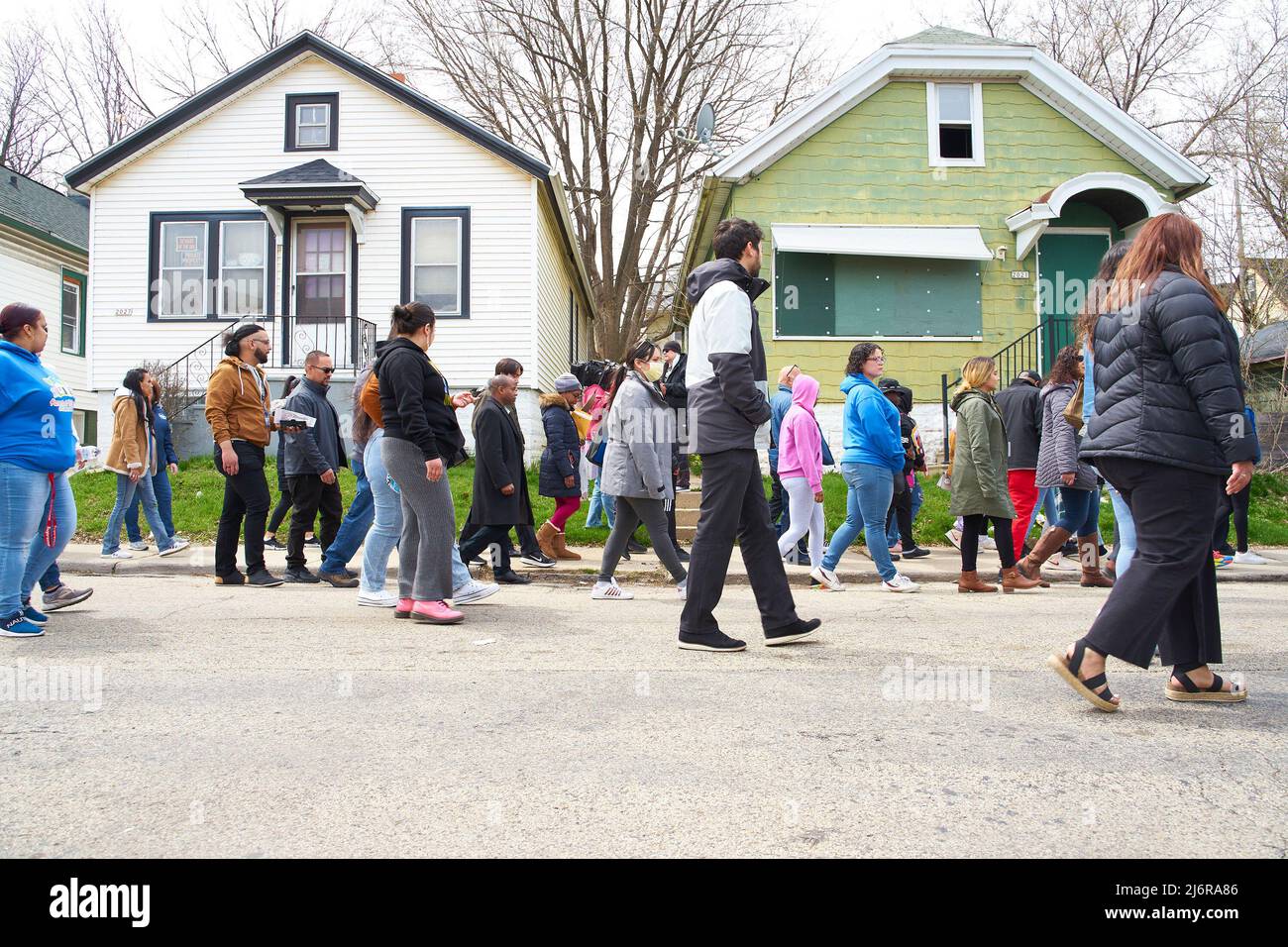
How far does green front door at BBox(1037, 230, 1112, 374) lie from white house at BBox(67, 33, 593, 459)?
918 centimetres

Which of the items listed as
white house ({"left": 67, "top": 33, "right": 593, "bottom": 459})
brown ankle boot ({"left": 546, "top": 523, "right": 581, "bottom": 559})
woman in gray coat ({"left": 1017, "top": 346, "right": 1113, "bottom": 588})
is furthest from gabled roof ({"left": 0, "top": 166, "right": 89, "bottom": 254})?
woman in gray coat ({"left": 1017, "top": 346, "right": 1113, "bottom": 588})

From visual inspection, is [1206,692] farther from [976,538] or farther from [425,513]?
[425,513]

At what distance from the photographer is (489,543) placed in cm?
927

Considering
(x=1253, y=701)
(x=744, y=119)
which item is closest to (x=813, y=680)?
(x=1253, y=701)

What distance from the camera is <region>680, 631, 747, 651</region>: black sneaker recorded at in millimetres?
5637

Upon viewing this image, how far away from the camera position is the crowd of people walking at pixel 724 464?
421cm

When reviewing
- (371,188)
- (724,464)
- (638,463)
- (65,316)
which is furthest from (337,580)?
(65,316)

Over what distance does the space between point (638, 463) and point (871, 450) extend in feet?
6.66

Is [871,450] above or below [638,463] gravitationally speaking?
above

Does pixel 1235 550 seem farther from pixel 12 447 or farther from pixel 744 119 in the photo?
pixel 744 119

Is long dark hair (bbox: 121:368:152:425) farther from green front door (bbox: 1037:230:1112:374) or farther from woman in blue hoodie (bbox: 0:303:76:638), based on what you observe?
green front door (bbox: 1037:230:1112:374)

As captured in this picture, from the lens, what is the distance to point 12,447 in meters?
6.02

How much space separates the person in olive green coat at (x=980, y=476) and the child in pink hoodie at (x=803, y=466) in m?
1.14
